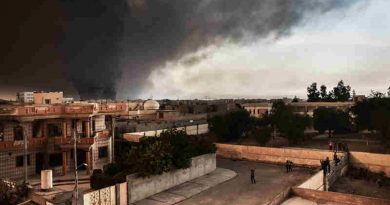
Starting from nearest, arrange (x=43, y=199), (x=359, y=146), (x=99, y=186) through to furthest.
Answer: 1. (x=43, y=199)
2. (x=99, y=186)
3. (x=359, y=146)

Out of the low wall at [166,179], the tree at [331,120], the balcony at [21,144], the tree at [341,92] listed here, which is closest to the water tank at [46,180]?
the low wall at [166,179]

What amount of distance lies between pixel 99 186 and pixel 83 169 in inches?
382

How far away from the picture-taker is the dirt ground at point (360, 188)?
32.1m

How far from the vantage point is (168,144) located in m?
30.2

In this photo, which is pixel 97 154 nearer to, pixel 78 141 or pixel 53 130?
pixel 78 141

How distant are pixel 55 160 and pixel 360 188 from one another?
28370 mm

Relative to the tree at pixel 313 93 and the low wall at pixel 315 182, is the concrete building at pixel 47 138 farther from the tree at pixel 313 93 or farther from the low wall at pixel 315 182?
the tree at pixel 313 93

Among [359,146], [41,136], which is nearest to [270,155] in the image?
[359,146]

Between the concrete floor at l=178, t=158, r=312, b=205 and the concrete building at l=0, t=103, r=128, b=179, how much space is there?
1247 centimetres

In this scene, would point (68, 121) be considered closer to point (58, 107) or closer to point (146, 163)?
point (58, 107)

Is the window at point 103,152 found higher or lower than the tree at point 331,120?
lower

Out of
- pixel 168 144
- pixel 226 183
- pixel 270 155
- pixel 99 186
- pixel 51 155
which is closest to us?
pixel 99 186

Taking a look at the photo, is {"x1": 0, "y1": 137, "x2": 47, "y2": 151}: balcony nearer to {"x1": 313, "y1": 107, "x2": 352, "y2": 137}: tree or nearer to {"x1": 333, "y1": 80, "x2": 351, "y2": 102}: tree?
{"x1": 313, "y1": 107, "x2": 352, "y2": 137}: tree

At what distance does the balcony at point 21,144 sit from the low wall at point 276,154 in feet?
66.3
